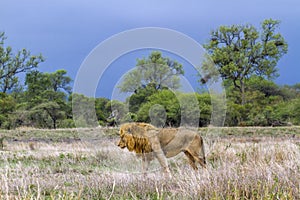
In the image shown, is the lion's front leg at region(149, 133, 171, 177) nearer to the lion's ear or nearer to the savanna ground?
the savanna ground

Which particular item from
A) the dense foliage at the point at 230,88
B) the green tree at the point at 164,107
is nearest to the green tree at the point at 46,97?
the dense foliage at the point at 230,88

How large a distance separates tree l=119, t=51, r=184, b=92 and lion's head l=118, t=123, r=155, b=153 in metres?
1.28

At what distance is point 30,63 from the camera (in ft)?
157

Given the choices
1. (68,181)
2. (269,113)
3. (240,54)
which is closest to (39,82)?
(240,54)

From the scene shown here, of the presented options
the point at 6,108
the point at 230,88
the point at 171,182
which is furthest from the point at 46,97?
the point at 171,182

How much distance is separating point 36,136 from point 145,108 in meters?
12.5

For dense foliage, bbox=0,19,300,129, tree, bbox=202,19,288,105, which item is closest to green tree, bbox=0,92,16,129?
dense foliage, bbox=0,19,300,129

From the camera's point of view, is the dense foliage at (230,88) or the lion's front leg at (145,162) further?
the dense foliage at (230,88)

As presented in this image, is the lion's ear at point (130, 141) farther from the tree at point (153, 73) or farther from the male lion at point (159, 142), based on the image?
the tree at point (153, 73)

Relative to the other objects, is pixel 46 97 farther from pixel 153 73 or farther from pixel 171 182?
pixel 171 182

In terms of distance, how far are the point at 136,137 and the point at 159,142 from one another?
47 centimetres

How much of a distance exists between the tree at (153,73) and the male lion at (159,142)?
134cm

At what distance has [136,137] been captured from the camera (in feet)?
26.3

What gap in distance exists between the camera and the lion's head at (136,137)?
8.03 metres
